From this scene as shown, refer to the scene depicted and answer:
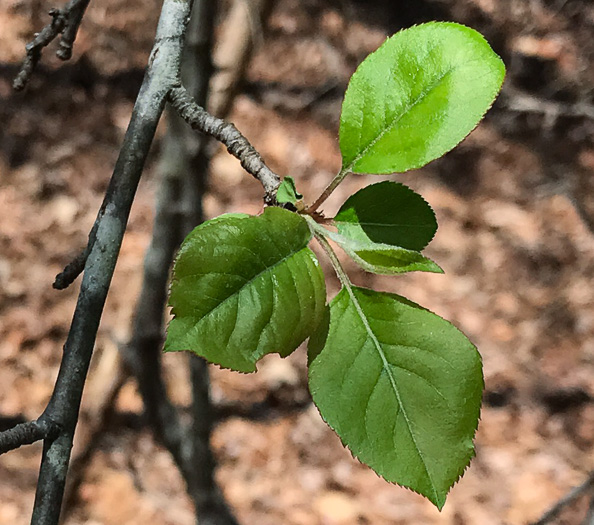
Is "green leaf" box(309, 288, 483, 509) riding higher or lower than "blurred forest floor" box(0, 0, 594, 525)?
higher

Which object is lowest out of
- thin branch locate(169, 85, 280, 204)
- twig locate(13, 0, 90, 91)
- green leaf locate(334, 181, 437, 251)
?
green leaf locate(334, 181, 437, 251)

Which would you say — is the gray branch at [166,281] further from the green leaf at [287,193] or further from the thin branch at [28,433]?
the thin branch at [28,433]

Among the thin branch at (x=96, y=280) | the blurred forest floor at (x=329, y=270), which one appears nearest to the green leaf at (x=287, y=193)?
the thin branch at (x=96, y=280)

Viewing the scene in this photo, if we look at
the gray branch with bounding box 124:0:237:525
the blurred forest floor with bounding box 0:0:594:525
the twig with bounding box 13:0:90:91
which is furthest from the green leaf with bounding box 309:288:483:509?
the blurred forest floor with bounding box 0:0:594:525

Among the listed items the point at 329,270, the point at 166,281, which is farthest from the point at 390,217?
the point at 329,270

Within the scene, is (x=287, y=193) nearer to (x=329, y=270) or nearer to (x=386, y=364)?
(x=386, y=364)

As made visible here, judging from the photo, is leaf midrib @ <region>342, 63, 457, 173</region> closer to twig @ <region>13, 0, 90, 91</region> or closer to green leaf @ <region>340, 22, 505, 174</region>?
green leaf @ <region>340, 22, 505, 174</region>

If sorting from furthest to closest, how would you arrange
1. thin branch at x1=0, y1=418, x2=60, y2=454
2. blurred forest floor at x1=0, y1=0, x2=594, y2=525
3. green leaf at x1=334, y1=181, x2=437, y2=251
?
blurred forest floor at x1=0, y1=0, x2=594, y2=525, green leaf at x1=334, y1=181, x2=437, y2=251, thin branch at x1=0, y1=418, x2=60, y2=454

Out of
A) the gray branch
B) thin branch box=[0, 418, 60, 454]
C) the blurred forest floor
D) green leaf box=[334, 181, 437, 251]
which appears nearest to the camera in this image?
thin branch box=[0, 418, 60, 454]
